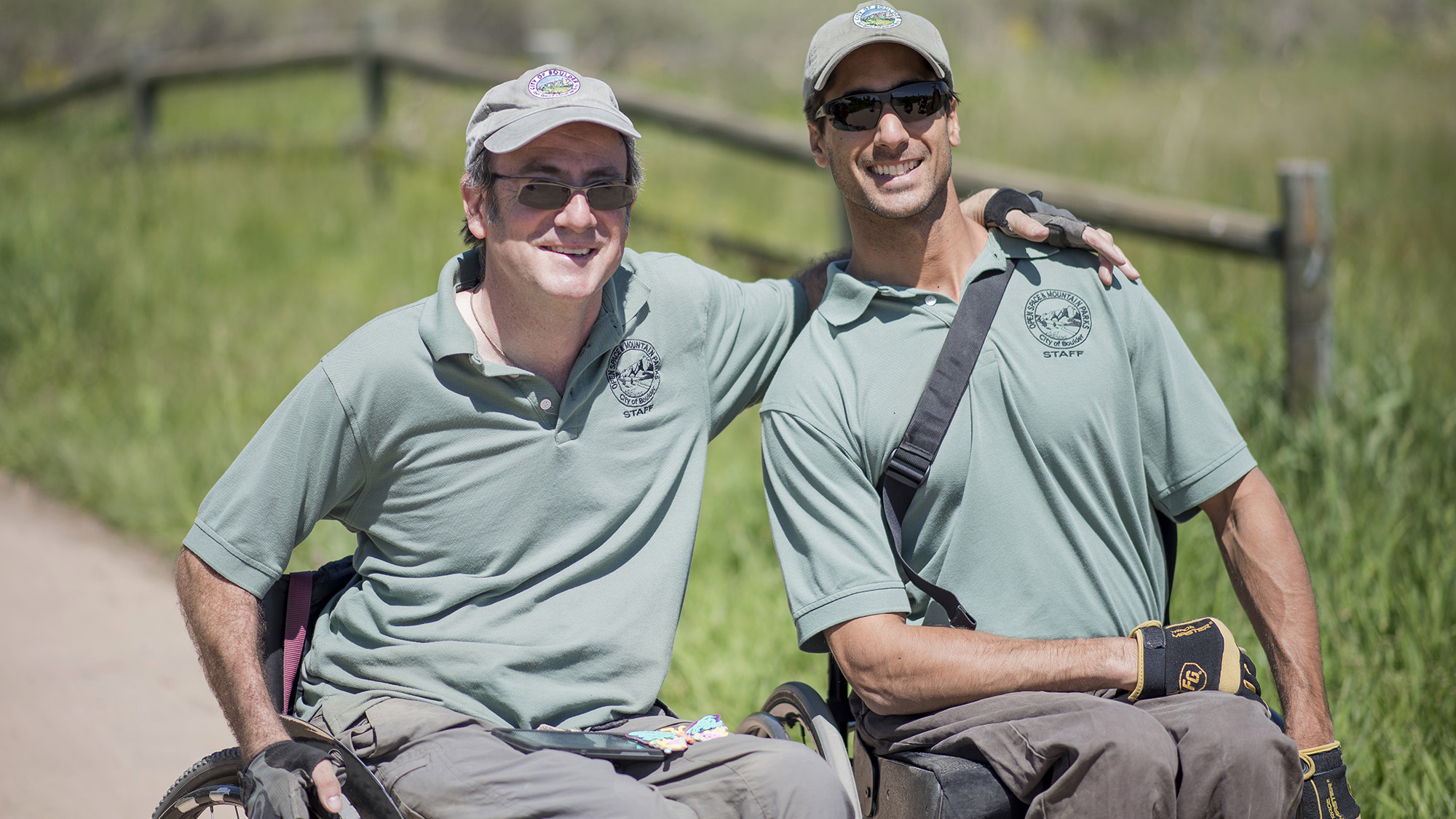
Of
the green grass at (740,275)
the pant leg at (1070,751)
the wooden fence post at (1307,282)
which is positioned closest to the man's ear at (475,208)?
the pant leg at (1070,751)

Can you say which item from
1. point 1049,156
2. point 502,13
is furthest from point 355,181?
point 502,13

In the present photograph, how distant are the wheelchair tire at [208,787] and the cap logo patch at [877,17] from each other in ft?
6.80

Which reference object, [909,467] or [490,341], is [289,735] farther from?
[909,467]

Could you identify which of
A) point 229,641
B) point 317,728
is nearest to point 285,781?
point 317,728

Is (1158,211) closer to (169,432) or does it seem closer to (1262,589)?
(1262,589)

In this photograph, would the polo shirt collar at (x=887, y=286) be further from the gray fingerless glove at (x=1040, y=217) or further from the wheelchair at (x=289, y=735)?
the wheelchair at (x=289, y=735)

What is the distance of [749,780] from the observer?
234cm

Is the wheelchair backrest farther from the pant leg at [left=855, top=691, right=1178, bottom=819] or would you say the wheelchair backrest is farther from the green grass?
the green grass

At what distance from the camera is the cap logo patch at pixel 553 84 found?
102 inches

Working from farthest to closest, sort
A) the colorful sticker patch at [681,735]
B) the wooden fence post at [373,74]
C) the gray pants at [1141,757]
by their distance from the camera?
1. the wooden fence post at [373,74]
2. the colorful sticker patch at [681,735]
3. the gray pants at [1141,757]

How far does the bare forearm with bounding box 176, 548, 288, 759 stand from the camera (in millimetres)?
2375

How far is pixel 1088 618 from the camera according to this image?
2.52 meters

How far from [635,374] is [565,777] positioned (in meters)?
0.91

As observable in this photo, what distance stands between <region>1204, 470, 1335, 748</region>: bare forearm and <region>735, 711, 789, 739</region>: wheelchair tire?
1.10 m
